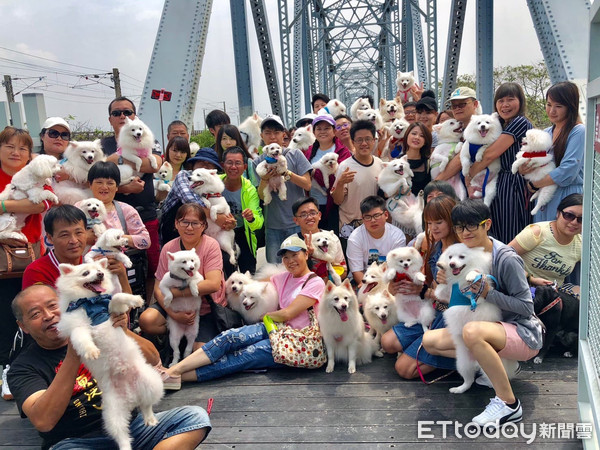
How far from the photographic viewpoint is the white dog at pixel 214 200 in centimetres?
458

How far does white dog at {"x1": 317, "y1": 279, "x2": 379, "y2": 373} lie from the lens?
12.6 ft

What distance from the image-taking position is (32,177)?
3.76 m

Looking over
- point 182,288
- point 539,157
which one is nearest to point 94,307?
point 182,288

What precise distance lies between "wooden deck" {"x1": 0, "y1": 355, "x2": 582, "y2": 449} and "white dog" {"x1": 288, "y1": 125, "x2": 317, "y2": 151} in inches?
115

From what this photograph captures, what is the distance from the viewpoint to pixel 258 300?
429 centimetres

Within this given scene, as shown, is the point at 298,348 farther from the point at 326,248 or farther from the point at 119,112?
the point at 119,112

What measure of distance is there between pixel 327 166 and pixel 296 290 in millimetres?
1610

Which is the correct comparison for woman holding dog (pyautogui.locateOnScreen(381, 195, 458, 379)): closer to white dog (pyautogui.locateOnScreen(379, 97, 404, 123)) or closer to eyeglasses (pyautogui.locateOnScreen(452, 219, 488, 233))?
eyeglasses (pyautogui.locateOnScreen(452, 219, 488, 233))

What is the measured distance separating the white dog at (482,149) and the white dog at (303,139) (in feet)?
6.20

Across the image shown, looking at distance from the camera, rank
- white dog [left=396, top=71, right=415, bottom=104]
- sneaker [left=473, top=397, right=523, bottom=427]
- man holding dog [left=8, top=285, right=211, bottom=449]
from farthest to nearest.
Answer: white dog [left=396, top=71, right=415, bottom=104]
sneaker [left=473, top=397, right=523, bottom=427]
man holding dog [left=8, top=285, right=211, bottom=449]

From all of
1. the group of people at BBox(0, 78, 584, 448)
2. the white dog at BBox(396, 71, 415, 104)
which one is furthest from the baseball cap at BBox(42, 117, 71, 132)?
the white dog at BBox(396, 71, 415, 104)

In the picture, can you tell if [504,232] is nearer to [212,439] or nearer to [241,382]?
[241,382]

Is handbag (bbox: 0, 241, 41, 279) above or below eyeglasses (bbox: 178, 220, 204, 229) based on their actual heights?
below

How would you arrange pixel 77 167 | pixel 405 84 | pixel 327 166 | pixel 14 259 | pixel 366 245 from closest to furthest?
pixel 14 259 < pixel 77 167 < pixel 366 245 < pixel 327 166 < pixel 405 84
